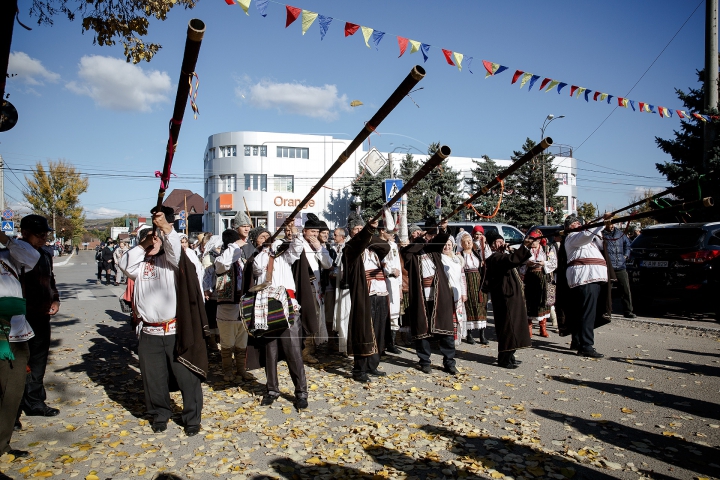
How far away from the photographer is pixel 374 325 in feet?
22.0

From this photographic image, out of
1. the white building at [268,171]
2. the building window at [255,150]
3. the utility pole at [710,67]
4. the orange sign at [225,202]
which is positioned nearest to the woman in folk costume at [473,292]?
the utility pole at [710,67]

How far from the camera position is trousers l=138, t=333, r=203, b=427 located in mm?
4684

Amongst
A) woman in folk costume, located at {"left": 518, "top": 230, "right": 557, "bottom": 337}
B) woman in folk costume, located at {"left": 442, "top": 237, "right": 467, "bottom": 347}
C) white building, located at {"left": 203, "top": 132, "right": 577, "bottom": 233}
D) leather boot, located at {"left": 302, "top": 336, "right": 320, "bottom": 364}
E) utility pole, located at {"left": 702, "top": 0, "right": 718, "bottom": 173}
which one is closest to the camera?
woman in folk costume, located at {"left": 442, "top": 237, "right": 467, "bottom": 347}

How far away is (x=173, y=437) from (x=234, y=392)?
144cm

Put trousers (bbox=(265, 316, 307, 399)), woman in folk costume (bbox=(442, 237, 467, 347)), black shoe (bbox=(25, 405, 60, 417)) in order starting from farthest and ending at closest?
woman in folk costume (bbox=(442, 237, 467, 347))
trousers (bbox=(265, 316, 307, 399))
black shoe (bbox=(25, 405, 60, 417))

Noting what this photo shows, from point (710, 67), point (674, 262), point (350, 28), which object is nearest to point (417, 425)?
point (350, 28)

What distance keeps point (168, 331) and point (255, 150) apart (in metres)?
39.8

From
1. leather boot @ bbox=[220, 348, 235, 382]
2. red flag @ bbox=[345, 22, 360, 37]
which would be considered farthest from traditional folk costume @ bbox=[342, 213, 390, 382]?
red flag @ bbox=[345, 22, 360, 37]

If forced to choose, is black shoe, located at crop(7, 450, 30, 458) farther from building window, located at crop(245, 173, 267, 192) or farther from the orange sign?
the orange sign

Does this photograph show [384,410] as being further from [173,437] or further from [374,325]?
[173,437]

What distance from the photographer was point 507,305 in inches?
270

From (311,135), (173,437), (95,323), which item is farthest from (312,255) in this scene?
(311,135)

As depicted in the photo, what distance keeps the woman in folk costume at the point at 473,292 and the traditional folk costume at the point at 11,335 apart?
6.19 m

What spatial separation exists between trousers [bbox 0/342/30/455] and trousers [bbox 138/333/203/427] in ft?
3.13
